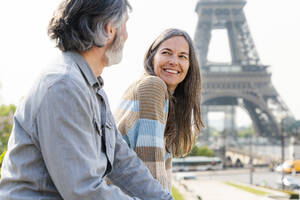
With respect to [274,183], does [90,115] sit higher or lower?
higher

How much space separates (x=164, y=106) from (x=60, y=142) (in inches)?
39.6

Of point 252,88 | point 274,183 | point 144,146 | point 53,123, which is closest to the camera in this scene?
point 53,123

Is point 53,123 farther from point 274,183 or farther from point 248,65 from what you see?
point 248,65

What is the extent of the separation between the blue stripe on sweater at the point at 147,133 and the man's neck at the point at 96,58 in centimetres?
50

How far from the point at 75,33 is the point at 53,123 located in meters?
0.45

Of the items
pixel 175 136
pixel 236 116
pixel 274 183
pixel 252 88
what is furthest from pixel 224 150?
pixel 175 136

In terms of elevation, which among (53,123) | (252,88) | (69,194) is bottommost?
(69,194)

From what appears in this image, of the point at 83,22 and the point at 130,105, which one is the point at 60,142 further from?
the point at 130,105

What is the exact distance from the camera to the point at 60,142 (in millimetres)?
1282

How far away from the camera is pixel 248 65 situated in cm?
4603

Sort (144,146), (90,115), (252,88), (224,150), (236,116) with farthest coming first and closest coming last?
(236,116), (224,150), (252,88), (144,146), (90,115)

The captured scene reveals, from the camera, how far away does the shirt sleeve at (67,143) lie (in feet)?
4.21

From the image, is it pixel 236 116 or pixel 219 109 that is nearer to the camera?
pixel 236 116

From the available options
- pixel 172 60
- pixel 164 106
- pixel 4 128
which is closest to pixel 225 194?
pixel 4 128
